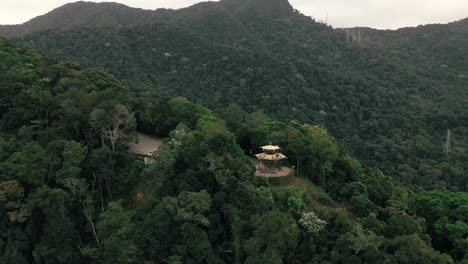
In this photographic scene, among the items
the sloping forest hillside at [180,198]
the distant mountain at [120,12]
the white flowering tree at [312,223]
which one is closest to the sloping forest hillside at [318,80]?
the sloping forest hillside at [180,198]

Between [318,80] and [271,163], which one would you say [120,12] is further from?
[271,163]

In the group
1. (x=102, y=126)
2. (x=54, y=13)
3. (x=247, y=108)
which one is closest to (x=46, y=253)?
(x=102, y=126)

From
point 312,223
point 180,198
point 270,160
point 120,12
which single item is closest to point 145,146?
point 270,160

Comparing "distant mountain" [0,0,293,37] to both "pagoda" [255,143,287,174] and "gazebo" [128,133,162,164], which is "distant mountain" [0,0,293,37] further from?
"pagoda" [255,143,287,174]

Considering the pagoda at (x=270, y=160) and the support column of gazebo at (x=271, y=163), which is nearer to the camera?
the support column of gazebo at (x=271, y=163)

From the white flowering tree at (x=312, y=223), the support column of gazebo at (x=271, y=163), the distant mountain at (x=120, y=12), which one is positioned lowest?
the white flowering tree at (x=312, y=223)

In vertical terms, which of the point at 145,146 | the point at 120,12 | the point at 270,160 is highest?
the point at 120,12

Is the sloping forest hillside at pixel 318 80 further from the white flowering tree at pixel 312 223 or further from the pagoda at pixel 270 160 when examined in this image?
the white flowering tree at pixel 312 223

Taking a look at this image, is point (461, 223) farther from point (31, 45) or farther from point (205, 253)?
point (31, 45)
